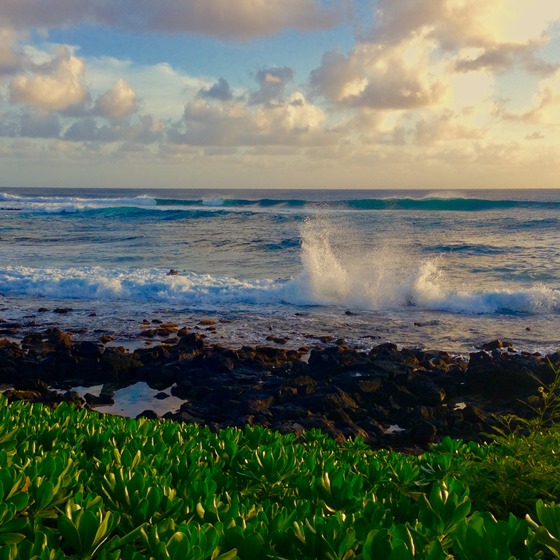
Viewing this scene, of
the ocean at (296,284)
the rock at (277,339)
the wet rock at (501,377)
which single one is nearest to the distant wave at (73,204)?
the ocean at (296,284)

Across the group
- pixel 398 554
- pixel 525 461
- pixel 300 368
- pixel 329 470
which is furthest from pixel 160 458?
pixel 300 368

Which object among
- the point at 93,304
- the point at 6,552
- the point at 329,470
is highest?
the point at 6,552

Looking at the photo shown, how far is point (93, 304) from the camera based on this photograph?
1755cm

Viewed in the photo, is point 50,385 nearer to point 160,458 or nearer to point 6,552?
point 160,458

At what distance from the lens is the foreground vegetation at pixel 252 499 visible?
200 cm

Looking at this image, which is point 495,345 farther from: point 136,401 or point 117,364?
point 117,364

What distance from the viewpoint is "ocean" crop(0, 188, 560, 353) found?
14.6m

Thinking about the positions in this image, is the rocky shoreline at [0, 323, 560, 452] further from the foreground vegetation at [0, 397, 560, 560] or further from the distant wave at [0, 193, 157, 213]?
the distant wave at [0, 193, 157, 213]

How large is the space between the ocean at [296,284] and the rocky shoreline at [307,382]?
166 cm

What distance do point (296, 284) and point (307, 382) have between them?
912 centimetres

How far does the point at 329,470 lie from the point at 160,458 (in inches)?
32.2

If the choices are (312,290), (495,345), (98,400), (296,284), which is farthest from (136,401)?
(296,284)

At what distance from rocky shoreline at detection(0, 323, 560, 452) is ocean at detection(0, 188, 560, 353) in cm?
166

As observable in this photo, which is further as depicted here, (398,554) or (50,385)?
(50,385)
